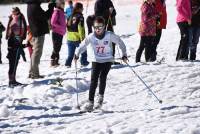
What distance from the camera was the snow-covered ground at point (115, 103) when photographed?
7.68 m

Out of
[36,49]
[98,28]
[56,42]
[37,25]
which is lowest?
[36,49]

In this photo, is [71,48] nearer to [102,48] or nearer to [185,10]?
[185,10]

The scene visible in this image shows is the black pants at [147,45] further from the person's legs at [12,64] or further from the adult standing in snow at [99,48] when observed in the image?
the adult standing in snow at [99,48]

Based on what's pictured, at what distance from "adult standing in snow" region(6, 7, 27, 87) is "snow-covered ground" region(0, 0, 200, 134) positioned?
1.19ft

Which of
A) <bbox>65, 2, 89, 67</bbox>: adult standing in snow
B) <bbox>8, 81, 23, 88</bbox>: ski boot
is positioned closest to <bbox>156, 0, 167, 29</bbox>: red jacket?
<bbox>65, 2, 89, 67</bbox>: adult standing in snow

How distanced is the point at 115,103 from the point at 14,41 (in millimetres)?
3008

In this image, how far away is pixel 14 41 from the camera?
11.2m

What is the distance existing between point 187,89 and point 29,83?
11.3 feet

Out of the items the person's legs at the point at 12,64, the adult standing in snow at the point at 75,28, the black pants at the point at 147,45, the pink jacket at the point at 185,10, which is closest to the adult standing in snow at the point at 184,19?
the pink jacket at the point at 185,10

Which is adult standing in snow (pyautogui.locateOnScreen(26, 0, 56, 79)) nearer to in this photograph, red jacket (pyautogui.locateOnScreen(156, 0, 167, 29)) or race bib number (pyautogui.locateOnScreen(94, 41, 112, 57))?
red jacket (pyautogui.locateOnScreen(156, 0, 167, 29))

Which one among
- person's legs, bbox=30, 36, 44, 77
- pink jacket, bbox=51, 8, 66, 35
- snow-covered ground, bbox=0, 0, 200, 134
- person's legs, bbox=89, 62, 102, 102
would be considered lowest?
snow-covered ground, bbox=0, 0, 200, 134

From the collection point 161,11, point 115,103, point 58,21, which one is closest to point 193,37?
point 161,11

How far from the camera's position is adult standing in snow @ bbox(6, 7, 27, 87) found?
11125mm

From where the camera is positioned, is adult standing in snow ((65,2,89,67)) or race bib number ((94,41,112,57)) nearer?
race bib number ((94,41,112,57))
